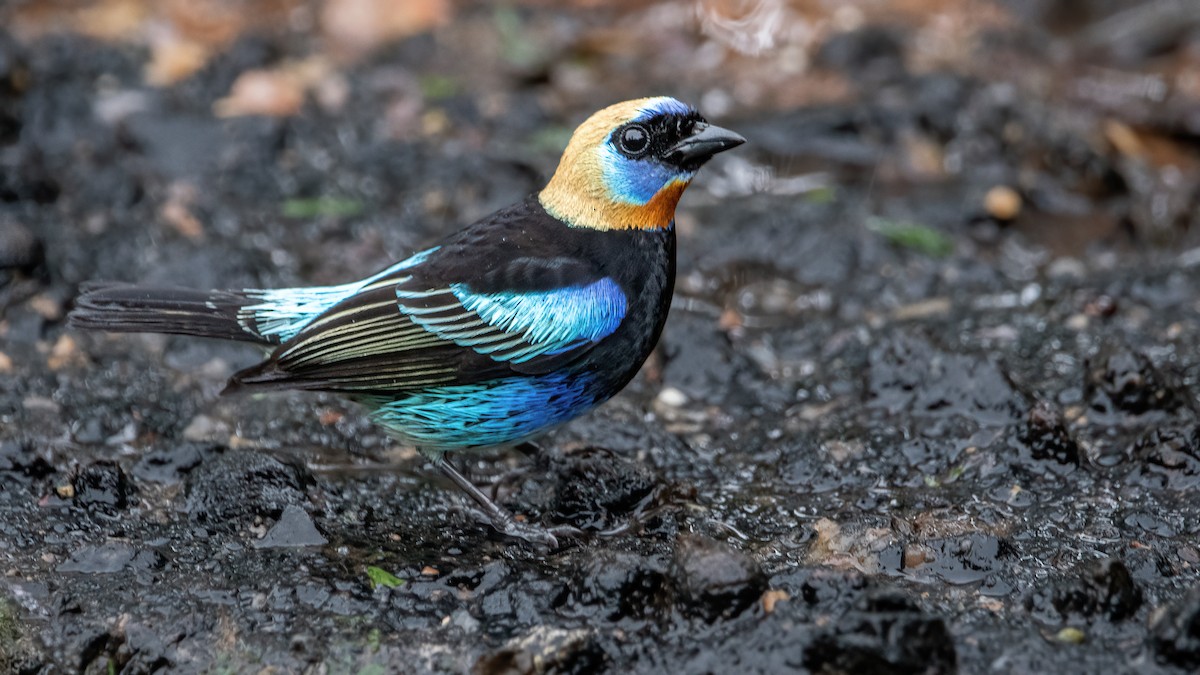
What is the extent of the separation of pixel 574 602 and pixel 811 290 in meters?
2.85

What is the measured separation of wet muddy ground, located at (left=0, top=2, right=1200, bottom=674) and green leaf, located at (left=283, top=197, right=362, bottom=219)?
1.2 inches

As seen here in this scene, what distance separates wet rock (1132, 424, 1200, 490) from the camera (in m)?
4.46

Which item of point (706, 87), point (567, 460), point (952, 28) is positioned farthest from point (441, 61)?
point (567, 460)

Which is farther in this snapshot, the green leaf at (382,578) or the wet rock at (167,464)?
the wet rock at (167,464)

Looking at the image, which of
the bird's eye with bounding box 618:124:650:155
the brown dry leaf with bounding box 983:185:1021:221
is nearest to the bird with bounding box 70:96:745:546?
the bird's eye with bounding box 618:124:650:155

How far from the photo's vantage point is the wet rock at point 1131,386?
4875 millimetres

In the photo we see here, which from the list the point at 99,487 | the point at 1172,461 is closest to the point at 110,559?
the point at 99,487

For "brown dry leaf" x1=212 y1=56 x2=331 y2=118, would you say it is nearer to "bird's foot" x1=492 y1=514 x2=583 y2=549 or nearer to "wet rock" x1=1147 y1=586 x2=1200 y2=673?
"bird's foot" x1=492 y1=514 x2=583 y2=549

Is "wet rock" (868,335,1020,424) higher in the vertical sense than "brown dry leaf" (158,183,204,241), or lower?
higher

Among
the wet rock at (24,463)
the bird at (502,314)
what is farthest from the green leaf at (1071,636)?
the wet rock at (24,463)

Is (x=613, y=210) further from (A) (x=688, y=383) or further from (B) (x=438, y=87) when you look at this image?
(B) (x=438, y=87)

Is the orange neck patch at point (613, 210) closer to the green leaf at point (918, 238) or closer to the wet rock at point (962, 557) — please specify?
the wet rock at point (962, 557)

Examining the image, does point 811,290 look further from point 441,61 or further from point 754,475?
point 441,61

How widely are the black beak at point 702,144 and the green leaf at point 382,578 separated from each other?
170 centimetres
